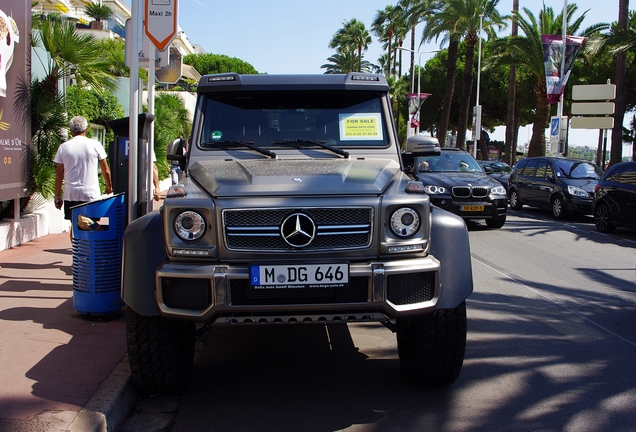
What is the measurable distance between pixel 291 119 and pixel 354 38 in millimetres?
77287

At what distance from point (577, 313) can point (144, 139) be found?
480cm

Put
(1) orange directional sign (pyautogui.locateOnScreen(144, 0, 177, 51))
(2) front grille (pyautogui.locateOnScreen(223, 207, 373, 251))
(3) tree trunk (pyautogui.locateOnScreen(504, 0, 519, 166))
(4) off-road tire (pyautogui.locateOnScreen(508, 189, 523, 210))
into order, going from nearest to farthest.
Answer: (2) front grille (pyautogui.locateOnScreen(223, 207, 373, 251)) → (1) orange directional sign (pyautogui.locateOnScreen(144, 0, 177, 51)) → (4) off-road tire (pyautogui.locateOnScreen(508, 189, 523, 210)) → (3) tree trunk (pyautogui.locateOnScreen(504, 0, 519, 166))

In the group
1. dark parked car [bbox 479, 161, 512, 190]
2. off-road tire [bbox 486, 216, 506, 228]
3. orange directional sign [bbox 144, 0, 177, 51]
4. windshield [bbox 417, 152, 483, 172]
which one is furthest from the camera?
dark parked car [bbox 479, 161, 512, 190]

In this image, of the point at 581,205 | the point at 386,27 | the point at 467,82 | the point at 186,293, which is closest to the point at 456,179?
the point at 581,205

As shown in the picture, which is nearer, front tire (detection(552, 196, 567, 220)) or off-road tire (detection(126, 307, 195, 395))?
off-road tire (detection(126, 307, 195, 395))

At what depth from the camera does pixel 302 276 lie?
3965 millimetres

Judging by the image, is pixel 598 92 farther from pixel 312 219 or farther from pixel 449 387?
pixel 312 219

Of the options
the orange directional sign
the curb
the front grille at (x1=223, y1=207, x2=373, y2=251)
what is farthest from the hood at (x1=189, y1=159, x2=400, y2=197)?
the orange directional sign

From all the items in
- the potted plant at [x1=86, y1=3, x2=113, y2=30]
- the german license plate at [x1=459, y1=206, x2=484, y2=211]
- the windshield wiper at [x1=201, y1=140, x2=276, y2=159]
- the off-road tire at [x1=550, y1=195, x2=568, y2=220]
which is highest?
the potted plant at [x1=86, y1=3, x2=113, y2=30]

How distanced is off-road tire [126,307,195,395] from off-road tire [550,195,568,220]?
14.8 m

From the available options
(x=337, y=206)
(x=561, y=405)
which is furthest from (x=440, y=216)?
(x=561, y=405)

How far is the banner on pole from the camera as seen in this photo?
968 inches

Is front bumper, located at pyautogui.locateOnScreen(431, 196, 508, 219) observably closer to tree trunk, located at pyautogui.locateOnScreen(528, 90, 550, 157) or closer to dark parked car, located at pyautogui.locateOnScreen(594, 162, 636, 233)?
dark parked car, located at pyautogui.locateOnScreen(594, 162, 636, 233)

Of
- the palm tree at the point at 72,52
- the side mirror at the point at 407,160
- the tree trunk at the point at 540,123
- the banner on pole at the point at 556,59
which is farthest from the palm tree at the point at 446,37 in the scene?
the side mirror at the point at 407,160
